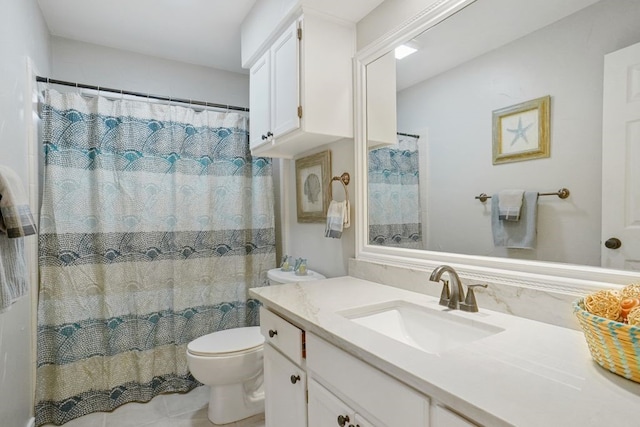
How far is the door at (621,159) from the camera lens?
856 millimetres

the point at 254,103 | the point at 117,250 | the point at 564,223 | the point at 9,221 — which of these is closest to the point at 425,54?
the point at 564,223

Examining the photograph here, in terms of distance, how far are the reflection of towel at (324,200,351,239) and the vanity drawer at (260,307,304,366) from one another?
23.0 inches

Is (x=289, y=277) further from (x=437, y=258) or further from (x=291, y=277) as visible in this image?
(x=437, y=258)

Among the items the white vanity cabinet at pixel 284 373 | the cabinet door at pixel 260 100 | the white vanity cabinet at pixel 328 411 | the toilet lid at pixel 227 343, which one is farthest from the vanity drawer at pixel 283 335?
the cabinet door at pixel 260 100

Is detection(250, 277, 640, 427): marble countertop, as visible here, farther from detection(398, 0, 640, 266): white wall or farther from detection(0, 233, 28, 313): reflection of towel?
detection(0, 233, 28, 313): reflection of towel

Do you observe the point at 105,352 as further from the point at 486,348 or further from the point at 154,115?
the point at 486,348

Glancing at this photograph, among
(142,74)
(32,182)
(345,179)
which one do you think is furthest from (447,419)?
(142,74)

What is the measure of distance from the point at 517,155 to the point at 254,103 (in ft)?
5.31

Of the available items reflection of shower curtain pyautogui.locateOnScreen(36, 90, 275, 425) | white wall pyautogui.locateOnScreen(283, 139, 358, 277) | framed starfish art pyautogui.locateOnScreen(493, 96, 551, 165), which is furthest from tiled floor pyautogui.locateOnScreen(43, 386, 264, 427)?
framed starfish art pyautogui.locateOnScreen(493, 96, 551, 165)

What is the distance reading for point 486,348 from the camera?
801 millimetres

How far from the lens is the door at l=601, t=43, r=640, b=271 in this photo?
2.81 ft

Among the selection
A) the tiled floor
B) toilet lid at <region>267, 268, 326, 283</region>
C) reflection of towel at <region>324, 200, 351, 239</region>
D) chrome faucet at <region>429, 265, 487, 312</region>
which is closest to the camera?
chrome faucet at <region>429, 265, 487, 312</region>

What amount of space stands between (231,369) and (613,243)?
5.87ft

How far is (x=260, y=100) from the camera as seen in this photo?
6.81 ft
